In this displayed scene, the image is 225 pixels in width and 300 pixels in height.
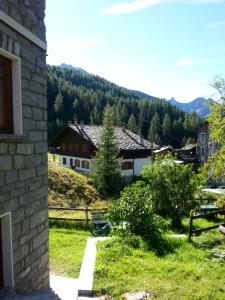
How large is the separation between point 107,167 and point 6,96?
23.7 m

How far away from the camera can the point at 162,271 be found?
8.64 meters

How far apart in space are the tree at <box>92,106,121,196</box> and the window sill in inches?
881

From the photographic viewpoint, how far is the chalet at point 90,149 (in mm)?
37562

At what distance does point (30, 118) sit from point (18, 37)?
4.37ft

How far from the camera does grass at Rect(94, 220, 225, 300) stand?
7566 mm

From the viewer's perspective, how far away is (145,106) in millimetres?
123250

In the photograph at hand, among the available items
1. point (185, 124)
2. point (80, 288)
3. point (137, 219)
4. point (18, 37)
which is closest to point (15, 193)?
point (18, 37)

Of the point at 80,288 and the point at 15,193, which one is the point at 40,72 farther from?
the point at 80,288

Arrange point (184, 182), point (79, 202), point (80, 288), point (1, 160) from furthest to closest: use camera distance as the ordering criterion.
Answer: point (79, 202), point (184, 182), point (80, 288), point (1, 160)

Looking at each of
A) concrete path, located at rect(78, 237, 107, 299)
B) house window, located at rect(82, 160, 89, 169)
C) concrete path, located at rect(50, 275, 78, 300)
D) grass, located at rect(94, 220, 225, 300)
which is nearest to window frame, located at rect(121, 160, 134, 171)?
house window, located at rect(82, 160, 89, 169)

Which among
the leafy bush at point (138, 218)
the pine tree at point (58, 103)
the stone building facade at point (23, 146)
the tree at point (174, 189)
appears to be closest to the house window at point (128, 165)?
the tree at point (174, 189)

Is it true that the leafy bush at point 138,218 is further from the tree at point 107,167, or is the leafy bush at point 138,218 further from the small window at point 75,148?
the small window at point 75,148

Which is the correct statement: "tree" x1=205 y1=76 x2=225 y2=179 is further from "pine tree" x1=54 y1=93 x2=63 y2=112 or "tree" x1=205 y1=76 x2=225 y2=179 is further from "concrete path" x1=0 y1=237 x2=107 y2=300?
"pine tree" x1=54 y1=93 x2=63 y2=112

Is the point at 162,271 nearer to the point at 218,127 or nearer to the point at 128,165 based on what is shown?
the point at 218,127
